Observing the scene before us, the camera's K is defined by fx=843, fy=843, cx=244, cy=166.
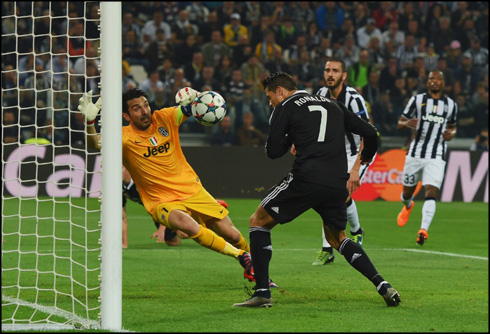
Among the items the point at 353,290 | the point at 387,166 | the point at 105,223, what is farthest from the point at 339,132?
the point at 387,166

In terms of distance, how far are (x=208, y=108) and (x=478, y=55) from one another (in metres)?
16.3

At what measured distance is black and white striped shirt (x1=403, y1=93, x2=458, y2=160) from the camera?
37.4 feet

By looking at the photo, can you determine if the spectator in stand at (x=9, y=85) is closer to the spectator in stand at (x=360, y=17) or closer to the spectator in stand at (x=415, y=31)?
the spectator in stand at (x=360, y=17)

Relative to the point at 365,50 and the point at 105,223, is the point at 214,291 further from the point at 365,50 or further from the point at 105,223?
the point at 365,50

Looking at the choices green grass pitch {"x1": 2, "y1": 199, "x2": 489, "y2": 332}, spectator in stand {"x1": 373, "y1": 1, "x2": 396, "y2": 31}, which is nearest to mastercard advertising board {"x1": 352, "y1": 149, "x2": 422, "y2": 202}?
green grass pitch {"x1": 2, "y1": 199, "x2": 489, "y2": 332}

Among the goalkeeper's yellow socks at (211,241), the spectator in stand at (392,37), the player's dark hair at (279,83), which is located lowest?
the goalkeeper's yellow socks at (211,241)

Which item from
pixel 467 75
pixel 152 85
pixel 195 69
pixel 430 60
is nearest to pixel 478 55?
pixel 467 75

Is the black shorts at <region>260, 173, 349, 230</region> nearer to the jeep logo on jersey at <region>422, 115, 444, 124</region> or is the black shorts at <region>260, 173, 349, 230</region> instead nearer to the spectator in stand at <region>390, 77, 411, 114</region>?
the jeep logo on jersey at <region>422, 115, 444, 124</region>

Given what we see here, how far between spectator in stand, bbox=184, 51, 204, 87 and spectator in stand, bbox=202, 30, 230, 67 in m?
0.35

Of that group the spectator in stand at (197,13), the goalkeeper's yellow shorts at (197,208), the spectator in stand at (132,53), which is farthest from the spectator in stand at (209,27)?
the goalkeeper's yellow shorts at (197,208)

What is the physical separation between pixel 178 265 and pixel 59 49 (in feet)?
39.8

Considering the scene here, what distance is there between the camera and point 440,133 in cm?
1144

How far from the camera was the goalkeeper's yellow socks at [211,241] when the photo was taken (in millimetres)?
6895

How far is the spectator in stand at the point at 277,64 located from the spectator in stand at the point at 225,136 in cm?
210
